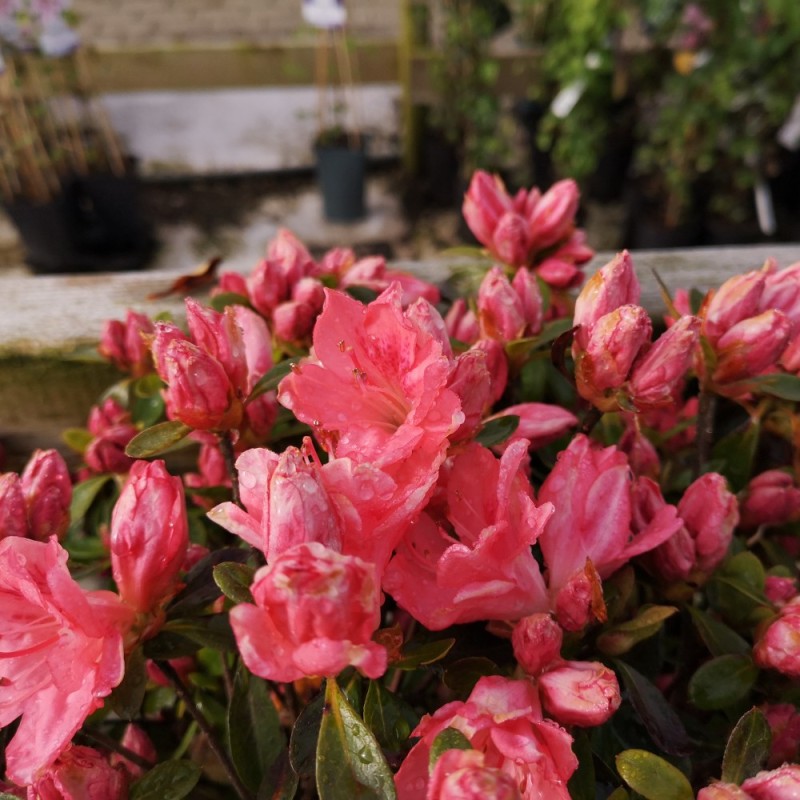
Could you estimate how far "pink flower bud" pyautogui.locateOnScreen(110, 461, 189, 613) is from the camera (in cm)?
54

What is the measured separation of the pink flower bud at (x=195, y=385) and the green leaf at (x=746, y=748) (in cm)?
44

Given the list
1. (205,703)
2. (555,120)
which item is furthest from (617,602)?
(555,120)

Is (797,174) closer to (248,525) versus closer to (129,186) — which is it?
(129,186)

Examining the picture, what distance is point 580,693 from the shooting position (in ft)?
1.62

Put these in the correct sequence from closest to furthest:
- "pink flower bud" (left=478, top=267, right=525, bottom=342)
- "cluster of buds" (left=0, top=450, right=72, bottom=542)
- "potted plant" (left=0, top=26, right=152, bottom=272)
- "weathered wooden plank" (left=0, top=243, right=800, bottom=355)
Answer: "cluster of buds" (left=0, top=450, right=72, bottom=542) < "pink flower bud" (left=478, top=267, right=525, bottom=342) < "weathered wooden plank" (left=0, top=243, right=800, bottom=355) < "potted plant" (left=0, top=26, right=152, bottom=272)

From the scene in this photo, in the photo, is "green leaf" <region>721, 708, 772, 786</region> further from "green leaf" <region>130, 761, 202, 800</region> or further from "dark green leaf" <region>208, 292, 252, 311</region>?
"dark green leaf" <region>208, 292, 252, 311</region>

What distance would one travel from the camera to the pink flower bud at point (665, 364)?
23.3 inches

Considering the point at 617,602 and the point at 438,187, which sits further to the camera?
the point at 438,187

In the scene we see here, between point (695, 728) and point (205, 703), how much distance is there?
466mm

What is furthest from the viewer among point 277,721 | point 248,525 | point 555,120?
point 555,120

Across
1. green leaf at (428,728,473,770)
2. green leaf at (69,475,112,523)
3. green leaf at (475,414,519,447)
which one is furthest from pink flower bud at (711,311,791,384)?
green leaf at (69,475,112,523)

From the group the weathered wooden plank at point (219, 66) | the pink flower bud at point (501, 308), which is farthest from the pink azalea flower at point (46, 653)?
the weathered wooden plank at point (219, 66)

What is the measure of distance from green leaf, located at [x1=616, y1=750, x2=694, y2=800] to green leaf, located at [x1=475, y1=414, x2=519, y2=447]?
237 millimetres

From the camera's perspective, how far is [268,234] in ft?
10.8
